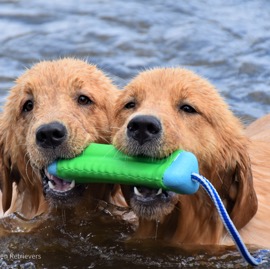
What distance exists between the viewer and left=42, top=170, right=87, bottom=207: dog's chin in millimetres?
7121

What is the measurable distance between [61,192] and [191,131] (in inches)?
44.7

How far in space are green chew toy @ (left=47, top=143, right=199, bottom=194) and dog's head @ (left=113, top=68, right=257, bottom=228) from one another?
11cm

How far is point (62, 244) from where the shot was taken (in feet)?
25.3

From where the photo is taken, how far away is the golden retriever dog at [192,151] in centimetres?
679

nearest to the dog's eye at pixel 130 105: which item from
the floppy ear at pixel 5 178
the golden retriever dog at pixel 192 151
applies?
the golden retriever dog at pixel 192 151

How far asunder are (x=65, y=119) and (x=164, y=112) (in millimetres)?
789

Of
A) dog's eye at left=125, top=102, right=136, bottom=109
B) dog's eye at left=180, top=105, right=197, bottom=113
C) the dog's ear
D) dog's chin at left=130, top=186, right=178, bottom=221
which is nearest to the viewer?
dog's chin at left=130, top=186, right=178, bottom=221

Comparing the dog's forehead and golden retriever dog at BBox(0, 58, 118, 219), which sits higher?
the dog's forehead

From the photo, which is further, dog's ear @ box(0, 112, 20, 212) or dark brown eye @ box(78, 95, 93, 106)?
dog's ear @ box(0, 112, 20, 212)

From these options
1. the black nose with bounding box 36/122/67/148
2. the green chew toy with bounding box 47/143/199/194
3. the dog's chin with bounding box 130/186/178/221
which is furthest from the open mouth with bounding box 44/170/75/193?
the dog's chin with bounding box 130/186/178/221

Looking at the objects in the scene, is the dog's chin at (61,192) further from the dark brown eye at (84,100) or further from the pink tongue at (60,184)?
the dark brown eye at (84,100)

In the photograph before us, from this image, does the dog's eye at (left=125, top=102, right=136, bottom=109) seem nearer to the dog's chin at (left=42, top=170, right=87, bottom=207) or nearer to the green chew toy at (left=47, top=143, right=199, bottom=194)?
the green chew toy at (left=47, top=143, right=199, bottom=194)

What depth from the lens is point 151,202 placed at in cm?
670

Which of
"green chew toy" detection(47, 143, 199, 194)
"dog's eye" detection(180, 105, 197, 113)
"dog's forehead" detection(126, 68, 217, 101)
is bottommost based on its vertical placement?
"green chew toy" detection(47, 143, 199, 194)
